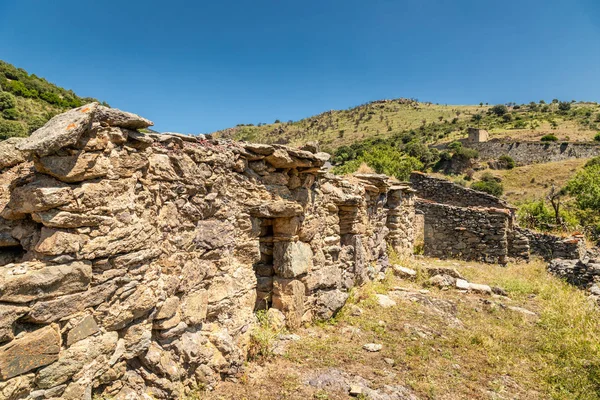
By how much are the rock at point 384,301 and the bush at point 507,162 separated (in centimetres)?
3620

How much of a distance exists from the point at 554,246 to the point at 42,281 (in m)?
15.4

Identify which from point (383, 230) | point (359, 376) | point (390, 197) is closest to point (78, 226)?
point (359, 376)

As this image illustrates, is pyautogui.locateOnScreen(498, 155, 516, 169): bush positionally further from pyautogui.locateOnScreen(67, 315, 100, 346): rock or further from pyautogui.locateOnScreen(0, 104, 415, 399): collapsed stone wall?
pyautogui.locateOnScreen(67, 315, 100, 346): rock

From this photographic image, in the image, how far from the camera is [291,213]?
5484 millimetres

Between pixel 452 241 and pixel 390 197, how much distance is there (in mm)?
4812

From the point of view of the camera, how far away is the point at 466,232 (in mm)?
12969

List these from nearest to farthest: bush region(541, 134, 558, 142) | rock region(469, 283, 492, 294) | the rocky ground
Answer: the rocky ground → rock region(469, 283, 492, 294) → bush region(541, 134, 558, 142)

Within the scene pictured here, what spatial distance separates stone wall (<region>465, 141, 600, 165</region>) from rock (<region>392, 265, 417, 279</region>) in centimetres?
3564

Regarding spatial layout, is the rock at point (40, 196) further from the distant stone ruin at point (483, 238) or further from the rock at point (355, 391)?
the distant stone ruin at point (483, 238)

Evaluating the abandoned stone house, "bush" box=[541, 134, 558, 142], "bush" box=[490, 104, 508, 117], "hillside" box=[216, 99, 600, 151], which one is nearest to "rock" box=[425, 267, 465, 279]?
the abandoned stone house

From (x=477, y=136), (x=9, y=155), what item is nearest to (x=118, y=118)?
(x=9, y=155)

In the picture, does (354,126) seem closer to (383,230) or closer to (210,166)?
(383,230)

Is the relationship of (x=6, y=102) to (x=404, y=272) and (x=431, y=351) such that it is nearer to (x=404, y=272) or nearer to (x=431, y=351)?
(x=404, y=272)

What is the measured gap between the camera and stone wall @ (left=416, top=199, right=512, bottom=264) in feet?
41.0
